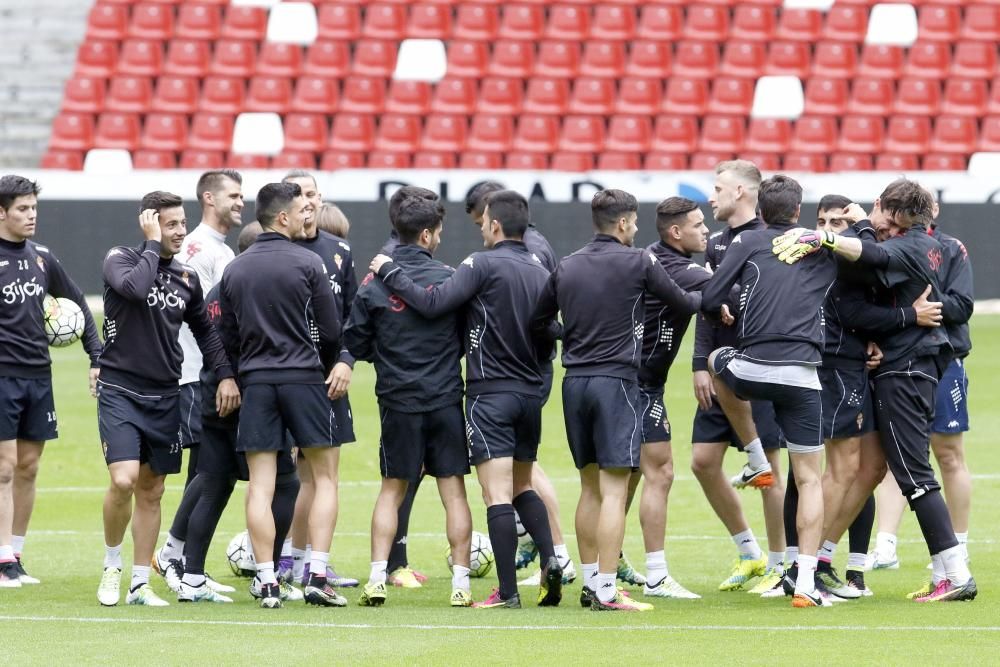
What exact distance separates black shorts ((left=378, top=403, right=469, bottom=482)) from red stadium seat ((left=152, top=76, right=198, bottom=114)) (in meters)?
17.9

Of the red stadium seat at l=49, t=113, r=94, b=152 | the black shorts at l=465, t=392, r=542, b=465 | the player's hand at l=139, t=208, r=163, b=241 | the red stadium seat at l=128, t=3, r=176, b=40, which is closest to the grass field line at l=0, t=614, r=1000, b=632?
the black shorts at l=465, t=392, r=542, b=465

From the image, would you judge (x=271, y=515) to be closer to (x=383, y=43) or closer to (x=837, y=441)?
(x=837, y=441)

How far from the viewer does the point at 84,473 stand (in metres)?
13.2

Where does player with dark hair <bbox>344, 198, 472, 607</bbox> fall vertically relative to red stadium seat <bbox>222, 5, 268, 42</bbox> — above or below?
below

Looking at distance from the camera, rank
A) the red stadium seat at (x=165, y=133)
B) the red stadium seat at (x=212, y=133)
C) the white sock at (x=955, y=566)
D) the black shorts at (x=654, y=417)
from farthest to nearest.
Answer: the red stadium seat at (x=165, y=133), the red stadium seat at (x=212, y=133), the black shorts at (x=654, y=417), the white sock at (x=955, y=566)

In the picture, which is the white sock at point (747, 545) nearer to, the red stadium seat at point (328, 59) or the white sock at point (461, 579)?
the white sock at point (461, 579)

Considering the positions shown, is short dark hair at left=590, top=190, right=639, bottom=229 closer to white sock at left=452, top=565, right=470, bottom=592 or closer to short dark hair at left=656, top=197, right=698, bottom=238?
short dark hair at left=656, top=197, right=698, bottom=238

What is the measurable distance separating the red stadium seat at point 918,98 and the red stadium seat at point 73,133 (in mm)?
11999

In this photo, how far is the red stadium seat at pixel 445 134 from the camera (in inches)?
944

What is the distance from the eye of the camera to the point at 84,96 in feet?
83.3

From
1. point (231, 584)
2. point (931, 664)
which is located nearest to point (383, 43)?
point (231, 584)

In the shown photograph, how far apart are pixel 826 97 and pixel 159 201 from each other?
1731 centimetres

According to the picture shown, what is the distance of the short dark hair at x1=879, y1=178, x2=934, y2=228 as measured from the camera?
8.09 m

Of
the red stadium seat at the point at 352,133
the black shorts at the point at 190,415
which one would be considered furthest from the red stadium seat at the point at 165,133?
the black shorts at the point at 190,415
